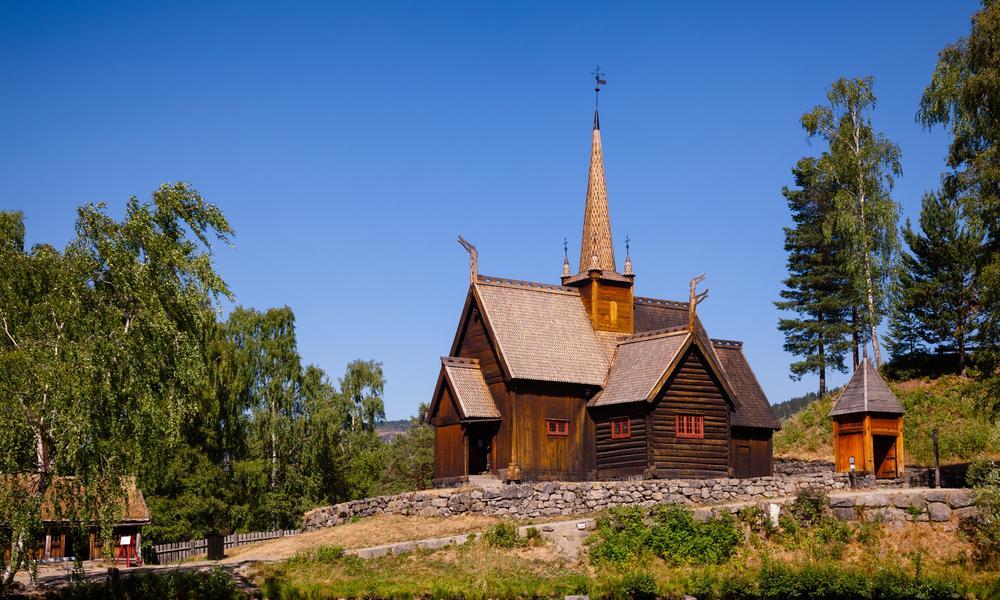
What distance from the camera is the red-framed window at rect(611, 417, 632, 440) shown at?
4044 centimetres

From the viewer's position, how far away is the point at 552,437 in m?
40.8

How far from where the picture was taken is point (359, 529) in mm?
35750

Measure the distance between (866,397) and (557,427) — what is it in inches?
453

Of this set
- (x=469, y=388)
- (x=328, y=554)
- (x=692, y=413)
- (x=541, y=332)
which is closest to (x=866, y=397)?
(x=692, y=413)

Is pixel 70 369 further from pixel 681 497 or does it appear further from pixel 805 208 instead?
pixel 805 208

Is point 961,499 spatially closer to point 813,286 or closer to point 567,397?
point 567,397

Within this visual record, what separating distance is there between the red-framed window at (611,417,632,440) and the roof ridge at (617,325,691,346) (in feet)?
12.5

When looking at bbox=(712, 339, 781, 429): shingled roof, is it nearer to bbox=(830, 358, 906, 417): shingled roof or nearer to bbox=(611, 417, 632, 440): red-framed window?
bbox=(830, 358, 906, 417): shingled roof

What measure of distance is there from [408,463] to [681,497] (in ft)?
124

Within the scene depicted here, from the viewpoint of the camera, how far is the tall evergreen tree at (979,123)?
35.3 metres

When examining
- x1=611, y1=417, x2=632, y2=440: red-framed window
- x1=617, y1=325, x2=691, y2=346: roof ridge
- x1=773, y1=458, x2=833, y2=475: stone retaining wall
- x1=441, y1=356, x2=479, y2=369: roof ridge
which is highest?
x1=617, y1=325, x2=691, y2=346: roof ridge

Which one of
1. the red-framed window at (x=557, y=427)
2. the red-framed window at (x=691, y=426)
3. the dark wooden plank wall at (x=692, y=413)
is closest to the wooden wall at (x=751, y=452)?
the dark wooden plank wall at (x=692, y=413)

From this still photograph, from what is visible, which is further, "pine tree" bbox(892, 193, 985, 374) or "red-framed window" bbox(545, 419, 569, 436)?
"pine tree" bbox(892, 193, 985, 374)

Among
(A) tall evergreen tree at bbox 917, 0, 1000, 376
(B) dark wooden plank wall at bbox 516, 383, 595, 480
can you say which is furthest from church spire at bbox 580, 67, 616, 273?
(A) tall evergreen tree at bbox 917, 0, 1000, 376
